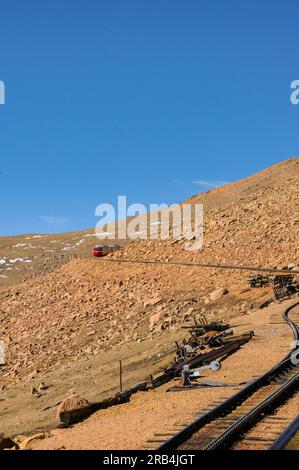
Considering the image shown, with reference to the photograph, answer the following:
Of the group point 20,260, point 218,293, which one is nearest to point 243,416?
point 218,293

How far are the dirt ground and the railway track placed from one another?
0.49 metres

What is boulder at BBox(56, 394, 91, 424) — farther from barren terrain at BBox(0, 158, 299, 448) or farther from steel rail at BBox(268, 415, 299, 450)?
steel rail at BBox(268, 415, 299, 450)

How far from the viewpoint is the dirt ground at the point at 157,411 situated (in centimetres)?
1099

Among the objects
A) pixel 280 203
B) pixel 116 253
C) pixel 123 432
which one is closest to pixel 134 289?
pixel 116 253

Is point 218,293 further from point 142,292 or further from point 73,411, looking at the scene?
point 73,411

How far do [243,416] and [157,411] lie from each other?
2.62 m

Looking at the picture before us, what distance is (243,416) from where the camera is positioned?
10609mm

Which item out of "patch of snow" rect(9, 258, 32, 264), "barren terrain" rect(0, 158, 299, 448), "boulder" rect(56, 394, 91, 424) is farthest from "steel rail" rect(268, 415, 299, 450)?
"patch of snow" rect(9, 258, 32, 264)

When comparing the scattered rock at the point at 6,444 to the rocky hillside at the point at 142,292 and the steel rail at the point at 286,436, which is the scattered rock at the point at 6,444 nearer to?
the steel rail at the point at 286,436

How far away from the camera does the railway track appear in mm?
9703

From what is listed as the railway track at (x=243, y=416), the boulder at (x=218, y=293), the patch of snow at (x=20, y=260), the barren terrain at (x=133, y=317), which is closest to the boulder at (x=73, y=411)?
the barren terrain at (x=133, y=317)

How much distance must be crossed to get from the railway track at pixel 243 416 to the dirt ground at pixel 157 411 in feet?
1.61

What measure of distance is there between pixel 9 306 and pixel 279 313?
76.8 feet
